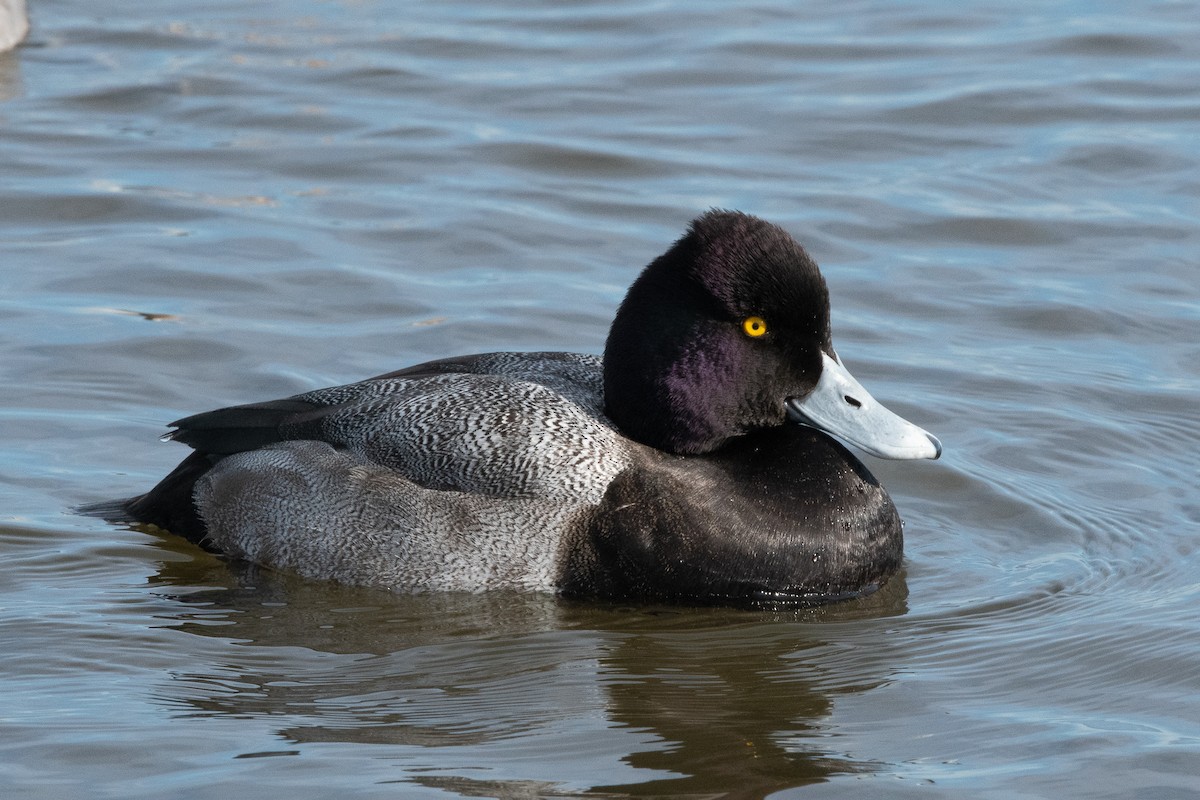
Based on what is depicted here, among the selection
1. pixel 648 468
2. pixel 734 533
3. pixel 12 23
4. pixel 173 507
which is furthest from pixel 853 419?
pixel 12 23

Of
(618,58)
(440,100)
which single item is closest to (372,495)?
(440,100)

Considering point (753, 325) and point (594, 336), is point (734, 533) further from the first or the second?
point (594, 336)

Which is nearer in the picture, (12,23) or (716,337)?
(716,337)

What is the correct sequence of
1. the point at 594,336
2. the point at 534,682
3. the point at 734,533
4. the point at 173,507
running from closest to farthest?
1. the point at 534,682
2. the point at 734,533
3. the point at 173,507
4. the point at 594,336

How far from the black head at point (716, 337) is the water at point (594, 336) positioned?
2.47ft

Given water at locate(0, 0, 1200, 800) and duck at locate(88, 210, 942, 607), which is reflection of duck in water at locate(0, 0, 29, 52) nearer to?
water at locate(0, 0, 1200, 800)

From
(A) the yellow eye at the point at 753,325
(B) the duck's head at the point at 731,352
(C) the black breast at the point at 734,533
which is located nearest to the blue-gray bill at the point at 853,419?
(B) the duck's head at the point at 731,352

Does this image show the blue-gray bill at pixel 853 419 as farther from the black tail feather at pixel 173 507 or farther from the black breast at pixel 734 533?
the black tail feather at pixel 173 507

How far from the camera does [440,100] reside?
1343 cm

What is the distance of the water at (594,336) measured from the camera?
5.67 m

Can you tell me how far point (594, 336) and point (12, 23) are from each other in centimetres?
710

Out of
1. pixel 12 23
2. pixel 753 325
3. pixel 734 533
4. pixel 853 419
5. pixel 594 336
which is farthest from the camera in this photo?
pixel 12 23

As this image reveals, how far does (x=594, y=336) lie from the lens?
9.48 metres

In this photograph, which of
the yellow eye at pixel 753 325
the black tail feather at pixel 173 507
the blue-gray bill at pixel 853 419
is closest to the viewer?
the yellow eye at pixel 753 325
